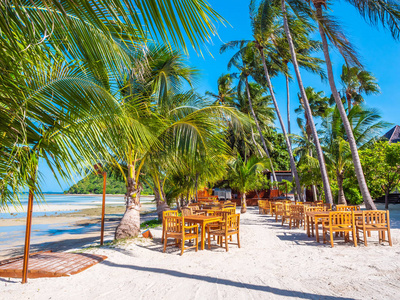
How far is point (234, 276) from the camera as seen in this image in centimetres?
394

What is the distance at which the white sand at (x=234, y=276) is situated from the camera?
3299mm

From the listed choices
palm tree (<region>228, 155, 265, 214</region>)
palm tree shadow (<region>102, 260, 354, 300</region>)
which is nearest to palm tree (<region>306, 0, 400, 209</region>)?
palm tree (<region>228, 155, 265, 214</region>)

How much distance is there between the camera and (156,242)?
6793 millimetres

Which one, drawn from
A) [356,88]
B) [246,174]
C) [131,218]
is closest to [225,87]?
[356,88]

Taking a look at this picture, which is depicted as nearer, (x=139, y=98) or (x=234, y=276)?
(x=234, y=276)

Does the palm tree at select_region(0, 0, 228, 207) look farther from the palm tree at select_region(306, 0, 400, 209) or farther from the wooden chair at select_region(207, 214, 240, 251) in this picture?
the palm tree at select_region(306, 0, 400, 209)

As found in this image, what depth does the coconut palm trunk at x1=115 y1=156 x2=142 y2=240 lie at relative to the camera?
665cm

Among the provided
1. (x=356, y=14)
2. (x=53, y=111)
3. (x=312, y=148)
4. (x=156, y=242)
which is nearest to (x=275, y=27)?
(x=356, y=14)

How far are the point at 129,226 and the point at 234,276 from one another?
355cm

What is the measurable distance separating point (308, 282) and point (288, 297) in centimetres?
70

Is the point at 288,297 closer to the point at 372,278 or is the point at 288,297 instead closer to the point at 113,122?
the point at 372,278

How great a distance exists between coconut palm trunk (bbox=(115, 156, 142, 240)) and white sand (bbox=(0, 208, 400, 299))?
716mm

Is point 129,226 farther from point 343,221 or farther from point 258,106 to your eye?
point 258,106

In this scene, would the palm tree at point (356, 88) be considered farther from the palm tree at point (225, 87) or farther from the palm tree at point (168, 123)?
the palm tree at point (168, 123)
